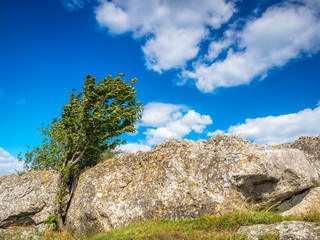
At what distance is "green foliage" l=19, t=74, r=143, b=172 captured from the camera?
15609 millimetres

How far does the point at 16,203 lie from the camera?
14969 mm

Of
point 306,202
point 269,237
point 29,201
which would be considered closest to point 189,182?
point 269,237

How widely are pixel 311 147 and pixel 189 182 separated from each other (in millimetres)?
8398

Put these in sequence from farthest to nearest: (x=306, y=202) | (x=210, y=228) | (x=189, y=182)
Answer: (x=189, y=182) → (x=306, y=202) → (x=210, y=228)

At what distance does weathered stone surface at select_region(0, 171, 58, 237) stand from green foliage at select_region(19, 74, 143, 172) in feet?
4.06

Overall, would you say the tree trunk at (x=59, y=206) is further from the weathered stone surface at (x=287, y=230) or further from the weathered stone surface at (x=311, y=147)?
the weathered stone surface at (x=311, y=147)

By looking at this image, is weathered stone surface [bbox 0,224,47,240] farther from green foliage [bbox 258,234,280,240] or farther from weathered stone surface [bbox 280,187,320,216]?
weathered stone surface [bbox 280,187,320,216]

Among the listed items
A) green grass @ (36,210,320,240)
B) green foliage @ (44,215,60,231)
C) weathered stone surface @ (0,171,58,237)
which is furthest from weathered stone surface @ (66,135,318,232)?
weathered stone surface @ (0,171,58,237)

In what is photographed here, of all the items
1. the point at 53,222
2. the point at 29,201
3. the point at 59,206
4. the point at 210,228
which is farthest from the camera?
the point at 29,201

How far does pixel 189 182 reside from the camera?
11344 mm

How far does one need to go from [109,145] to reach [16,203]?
727 cm

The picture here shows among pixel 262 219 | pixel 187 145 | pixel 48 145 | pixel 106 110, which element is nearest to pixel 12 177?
pixel 48 145

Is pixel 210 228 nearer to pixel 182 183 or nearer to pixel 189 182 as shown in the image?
pixel 189 182

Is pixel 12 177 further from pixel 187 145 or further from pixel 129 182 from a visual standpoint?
pixel 187 145
